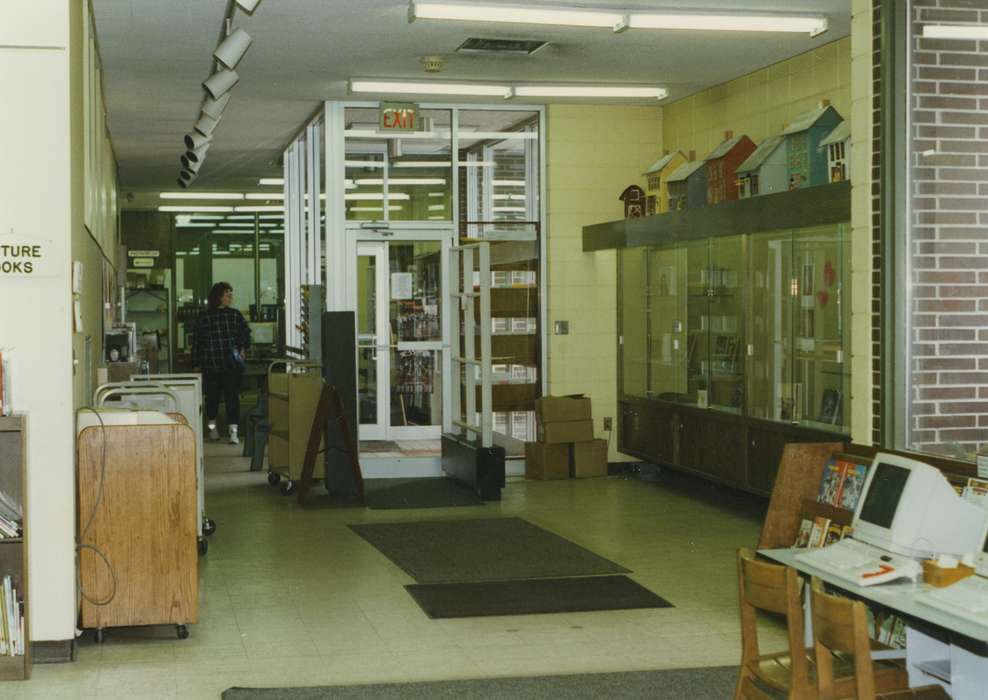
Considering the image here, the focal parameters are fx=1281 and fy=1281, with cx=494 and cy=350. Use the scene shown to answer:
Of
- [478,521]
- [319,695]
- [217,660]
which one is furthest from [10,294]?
[478,521]

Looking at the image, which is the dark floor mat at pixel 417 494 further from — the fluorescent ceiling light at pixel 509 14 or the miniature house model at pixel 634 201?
the fluorescent ceiling light at pixel 509 14

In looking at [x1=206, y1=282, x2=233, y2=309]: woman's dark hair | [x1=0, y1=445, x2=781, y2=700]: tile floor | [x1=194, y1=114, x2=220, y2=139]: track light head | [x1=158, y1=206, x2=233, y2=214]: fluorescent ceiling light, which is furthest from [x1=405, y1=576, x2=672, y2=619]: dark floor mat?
[x1=158, y1=206, x2=233, y2=214]: fluorescent ceiling light

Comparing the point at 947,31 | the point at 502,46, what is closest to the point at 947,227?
the point at 947,31

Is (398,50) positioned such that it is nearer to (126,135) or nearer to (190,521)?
(190,521)

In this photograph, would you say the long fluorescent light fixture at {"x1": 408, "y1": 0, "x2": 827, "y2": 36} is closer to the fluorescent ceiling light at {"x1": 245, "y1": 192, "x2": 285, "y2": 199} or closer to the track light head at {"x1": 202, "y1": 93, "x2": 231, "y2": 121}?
the track light head at {"x1": 202, "y1": 93, "x2": 231, "y2": 121}

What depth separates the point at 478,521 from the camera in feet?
29.7

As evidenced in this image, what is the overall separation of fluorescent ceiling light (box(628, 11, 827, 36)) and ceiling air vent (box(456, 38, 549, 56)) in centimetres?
106

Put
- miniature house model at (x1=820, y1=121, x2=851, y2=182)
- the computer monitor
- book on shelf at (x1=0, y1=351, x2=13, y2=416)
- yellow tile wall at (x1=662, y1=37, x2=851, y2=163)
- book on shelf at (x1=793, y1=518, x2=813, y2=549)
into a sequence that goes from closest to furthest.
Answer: the computer monitor
book on shelf at (x1=0, y1=351, x2=13, y2=416)
book on shelf at (x1=793, y1=518, x2=813, y2=549)
miniature house model at (x1=820, y1=121, x2=851, y2=182)
yellow tile wall at (x1=662, y1=37, x2=851, y2=163)

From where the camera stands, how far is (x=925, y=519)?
427 cm

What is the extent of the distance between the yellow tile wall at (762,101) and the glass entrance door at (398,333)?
2.44m

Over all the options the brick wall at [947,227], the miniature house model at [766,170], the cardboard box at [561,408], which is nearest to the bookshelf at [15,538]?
the brick wall at [947,227]

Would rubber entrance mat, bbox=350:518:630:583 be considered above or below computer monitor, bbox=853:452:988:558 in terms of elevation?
below

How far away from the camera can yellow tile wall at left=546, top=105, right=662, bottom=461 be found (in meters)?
11.5

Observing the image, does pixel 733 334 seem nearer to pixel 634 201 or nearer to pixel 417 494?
pixel 634 201
